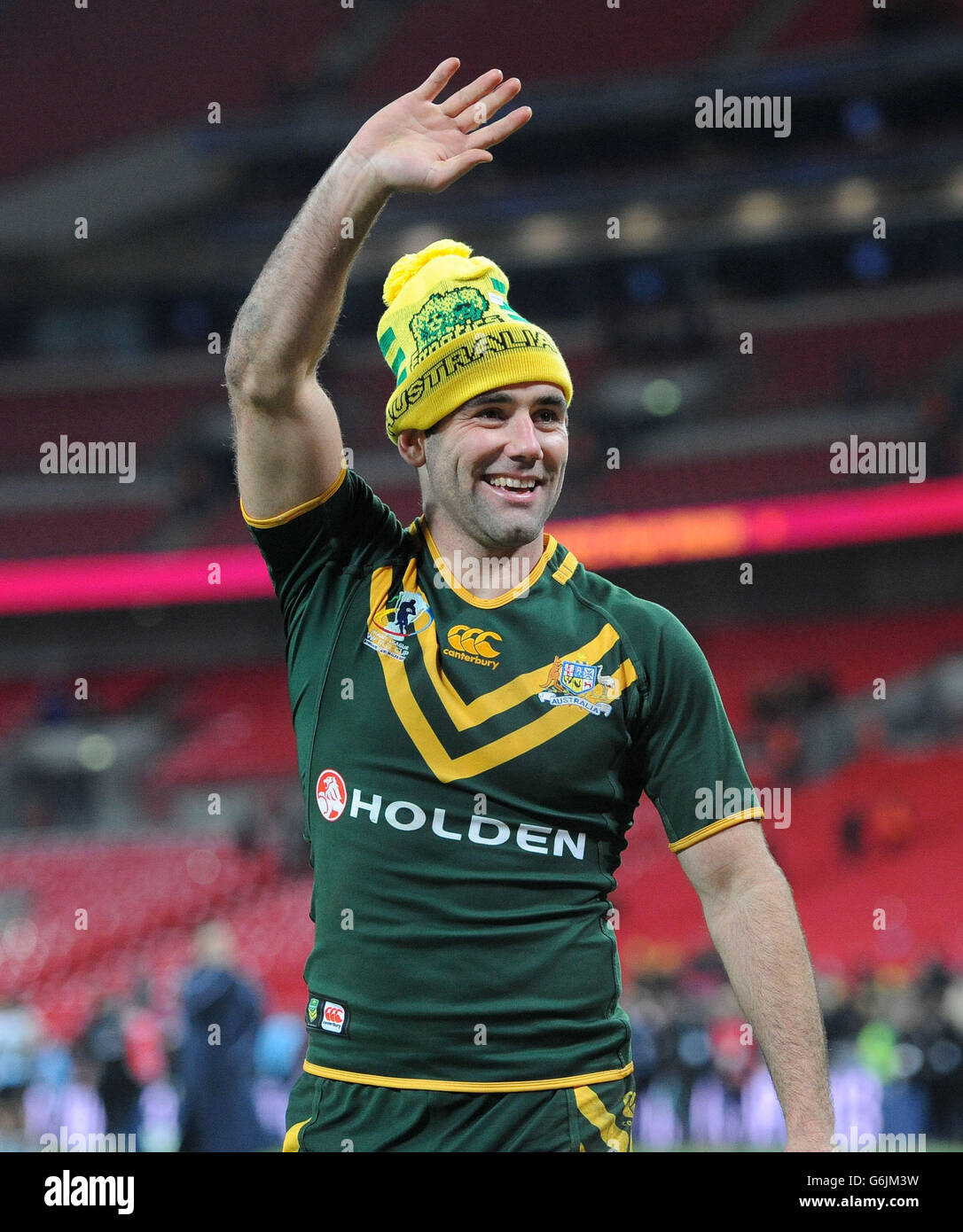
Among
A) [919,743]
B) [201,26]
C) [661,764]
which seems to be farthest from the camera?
[201,26]

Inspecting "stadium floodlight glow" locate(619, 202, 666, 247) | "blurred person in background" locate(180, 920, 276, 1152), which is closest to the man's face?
"blurred person in background" locate(180, 920, 276, 1152)

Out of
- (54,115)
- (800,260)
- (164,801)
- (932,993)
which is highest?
(54,115)

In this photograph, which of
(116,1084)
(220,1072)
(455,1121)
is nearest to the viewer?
(455,1121)

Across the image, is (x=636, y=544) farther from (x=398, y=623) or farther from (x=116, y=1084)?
(x=398, y=623)

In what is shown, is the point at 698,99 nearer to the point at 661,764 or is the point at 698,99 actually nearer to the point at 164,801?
the point at 164,801

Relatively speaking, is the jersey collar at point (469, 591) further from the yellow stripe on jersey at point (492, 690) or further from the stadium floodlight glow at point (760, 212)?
the stadium floodlight glow at point (760, 212)

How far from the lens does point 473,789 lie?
240 centimetres

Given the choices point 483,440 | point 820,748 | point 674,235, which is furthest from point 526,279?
point 483,440

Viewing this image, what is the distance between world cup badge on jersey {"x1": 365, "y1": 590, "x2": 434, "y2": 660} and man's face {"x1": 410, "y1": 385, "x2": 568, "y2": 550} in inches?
6.1

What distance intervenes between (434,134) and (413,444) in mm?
585

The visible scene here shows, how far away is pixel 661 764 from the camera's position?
99.3 inches

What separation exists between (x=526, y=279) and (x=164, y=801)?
37.6ft

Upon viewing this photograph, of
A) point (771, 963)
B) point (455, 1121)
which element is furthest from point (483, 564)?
point (455, 1121)

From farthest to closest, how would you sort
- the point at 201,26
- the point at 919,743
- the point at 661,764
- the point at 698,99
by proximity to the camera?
the point at 201,26 < the point at 698,99 < the point at 919,743 < the point at 661,764
